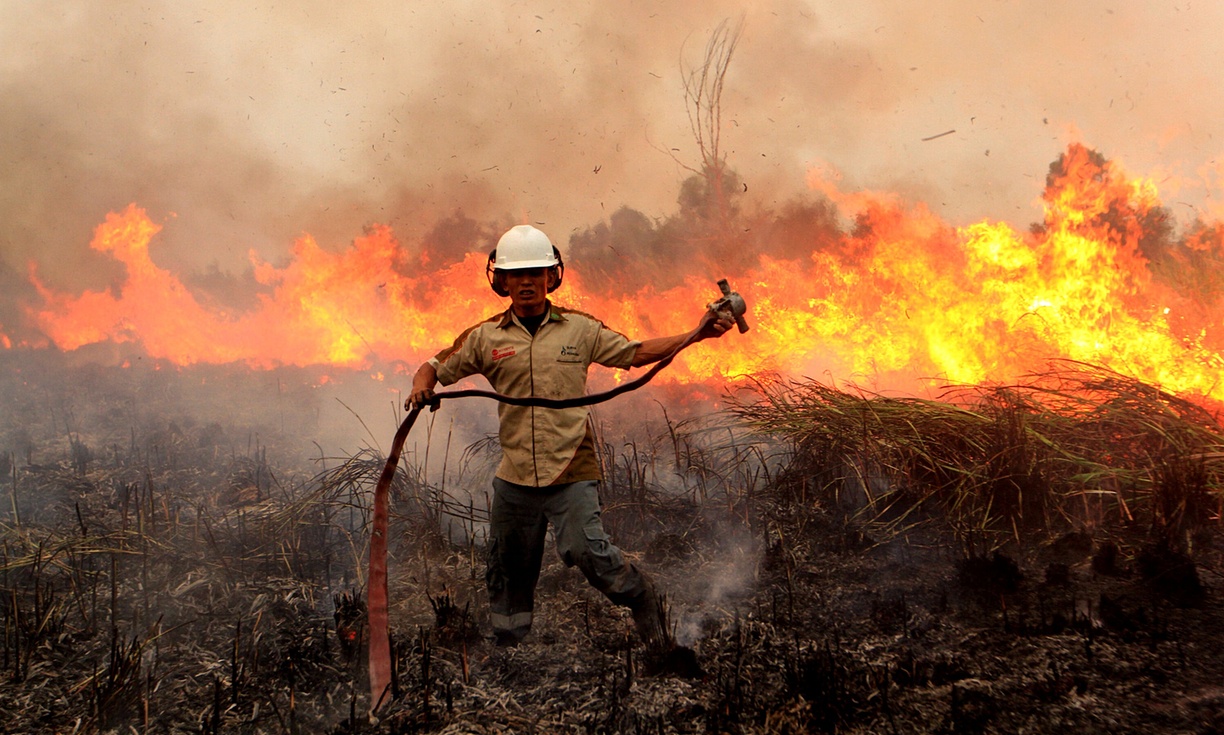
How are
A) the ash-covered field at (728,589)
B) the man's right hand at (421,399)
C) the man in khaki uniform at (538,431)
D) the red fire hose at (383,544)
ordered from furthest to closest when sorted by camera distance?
the man in khaki uniform at (538,431)
the man's right hand at (421,399)
the red fire hose at (383,544)
the ash-covered field at (728,589)

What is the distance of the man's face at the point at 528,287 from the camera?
3.38 metres

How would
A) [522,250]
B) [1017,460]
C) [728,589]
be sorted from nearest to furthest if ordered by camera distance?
1. [522,250]
2. [728,589]
3. [1017,460]

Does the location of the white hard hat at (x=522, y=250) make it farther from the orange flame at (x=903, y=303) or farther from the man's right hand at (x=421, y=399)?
the orange flame at (x=903, y=303)

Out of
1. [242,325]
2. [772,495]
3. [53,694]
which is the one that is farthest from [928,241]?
[242,325]

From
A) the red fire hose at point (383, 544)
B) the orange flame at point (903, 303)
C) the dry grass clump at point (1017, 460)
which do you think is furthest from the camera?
the orange flame at point (903, 303)

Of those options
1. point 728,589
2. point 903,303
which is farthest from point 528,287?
point 903,303

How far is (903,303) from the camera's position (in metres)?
7.71

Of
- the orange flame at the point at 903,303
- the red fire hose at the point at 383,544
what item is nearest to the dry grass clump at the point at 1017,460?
the orange flame at the point at 903,303

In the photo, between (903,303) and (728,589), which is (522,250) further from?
(903,303)

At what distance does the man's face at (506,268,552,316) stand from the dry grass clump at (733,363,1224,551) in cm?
266

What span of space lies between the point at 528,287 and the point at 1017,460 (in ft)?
11.5

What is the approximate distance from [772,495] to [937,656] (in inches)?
83.2

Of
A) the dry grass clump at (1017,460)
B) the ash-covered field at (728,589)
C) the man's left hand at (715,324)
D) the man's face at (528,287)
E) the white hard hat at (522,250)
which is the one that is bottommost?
the ash-covered field at (728,589)

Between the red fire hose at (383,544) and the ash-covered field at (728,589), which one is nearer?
the ash-covered field at (728,589)
